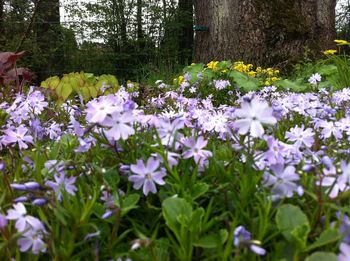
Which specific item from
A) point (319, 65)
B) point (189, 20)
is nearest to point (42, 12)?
point (189, 20)

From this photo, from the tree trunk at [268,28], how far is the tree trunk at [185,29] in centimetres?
549

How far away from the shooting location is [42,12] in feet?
38.8

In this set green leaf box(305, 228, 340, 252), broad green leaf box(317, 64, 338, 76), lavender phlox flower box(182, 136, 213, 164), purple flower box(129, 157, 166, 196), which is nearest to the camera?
green leaf box(305, 228, 340, 252)

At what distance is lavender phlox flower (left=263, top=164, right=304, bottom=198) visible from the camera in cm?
121

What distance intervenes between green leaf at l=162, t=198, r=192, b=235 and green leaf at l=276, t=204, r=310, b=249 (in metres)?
0.22

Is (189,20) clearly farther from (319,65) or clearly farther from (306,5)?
(319,65)

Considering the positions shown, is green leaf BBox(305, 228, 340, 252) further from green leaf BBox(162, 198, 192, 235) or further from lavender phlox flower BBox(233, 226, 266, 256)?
green leaf BBox(162, 198, 192, 235)

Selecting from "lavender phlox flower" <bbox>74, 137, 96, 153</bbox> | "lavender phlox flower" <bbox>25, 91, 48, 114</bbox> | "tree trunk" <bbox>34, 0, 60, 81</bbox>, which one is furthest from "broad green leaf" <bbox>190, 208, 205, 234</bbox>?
"tree trunk" <bbox>34, 0, 60, 81</bbox>

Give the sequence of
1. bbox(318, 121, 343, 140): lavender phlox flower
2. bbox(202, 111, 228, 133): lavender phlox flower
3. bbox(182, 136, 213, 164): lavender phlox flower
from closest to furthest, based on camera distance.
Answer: bbox(182, 136, 213, 164): lavender phlox flower < bbox(318, 121, 343, 140): lavender phlox flower < bbox(202, 111, 228, 133): lavender phlox flower

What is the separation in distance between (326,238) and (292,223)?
0.31ft

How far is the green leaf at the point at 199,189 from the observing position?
129cm

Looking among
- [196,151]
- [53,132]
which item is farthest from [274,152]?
[53,132]

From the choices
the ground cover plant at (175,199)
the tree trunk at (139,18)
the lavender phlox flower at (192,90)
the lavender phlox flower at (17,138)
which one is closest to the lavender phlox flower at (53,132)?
the lavender phlox flower at (17,138)

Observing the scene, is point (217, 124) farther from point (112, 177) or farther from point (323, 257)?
point (323, 257)
